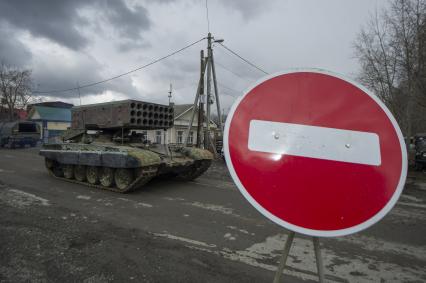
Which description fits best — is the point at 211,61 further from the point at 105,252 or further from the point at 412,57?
the point at 105,252

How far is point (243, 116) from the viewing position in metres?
1.55

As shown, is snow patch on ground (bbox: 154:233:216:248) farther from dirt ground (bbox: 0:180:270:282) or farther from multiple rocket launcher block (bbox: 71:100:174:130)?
multiple rocket launcher block (bbox: 71:100:174:130)

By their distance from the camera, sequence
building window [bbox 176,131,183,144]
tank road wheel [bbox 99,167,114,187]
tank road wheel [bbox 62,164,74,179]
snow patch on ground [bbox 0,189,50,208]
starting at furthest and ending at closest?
building window [bbox 176,131,183,144] → tank road wheel [bbox 62,164,74,179] → tank road wheel [bbox 99,167,114,187] → snow patch on ground [bbox 0,189,50,208]

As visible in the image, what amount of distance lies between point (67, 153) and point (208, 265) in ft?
22.9

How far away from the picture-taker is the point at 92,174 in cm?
835

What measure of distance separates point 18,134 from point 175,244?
24.2m

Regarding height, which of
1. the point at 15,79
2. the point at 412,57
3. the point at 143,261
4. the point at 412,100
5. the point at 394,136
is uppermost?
the point at 15,79

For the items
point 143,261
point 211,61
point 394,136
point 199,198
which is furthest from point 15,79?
point 394,136

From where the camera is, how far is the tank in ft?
24.2

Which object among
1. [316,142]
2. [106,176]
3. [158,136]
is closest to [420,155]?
[106,176]

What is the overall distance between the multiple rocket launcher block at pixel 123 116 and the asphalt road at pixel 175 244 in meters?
2.64

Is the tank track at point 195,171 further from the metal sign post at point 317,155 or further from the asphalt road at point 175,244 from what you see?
the metal sign post at point 317,155

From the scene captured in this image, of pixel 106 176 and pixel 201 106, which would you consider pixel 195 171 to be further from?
pixel 201 106

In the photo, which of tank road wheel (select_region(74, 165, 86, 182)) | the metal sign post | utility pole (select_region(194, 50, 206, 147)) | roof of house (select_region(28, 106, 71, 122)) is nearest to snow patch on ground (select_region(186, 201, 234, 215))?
tank road wheel (select_region(74, 165, 86, 182))
